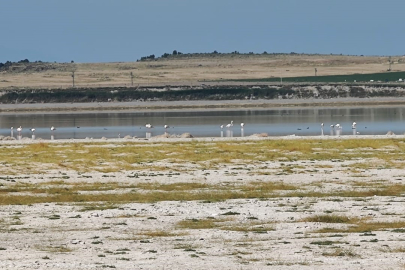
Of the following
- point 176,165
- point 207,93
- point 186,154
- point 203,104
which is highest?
point 207,93

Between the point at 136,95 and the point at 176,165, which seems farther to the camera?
the point at 136,95

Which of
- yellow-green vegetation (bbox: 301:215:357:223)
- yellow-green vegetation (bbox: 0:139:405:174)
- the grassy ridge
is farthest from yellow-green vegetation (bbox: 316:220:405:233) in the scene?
the grassy ridge

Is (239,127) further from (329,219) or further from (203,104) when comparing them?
(203,104)

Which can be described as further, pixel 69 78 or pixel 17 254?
pixel 69 78

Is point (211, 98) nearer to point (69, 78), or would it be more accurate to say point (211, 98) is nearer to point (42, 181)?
point (69, 78)

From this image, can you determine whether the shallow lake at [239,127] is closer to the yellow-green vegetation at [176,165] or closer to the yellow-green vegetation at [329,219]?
the yellow-green vegetation at [176,165]

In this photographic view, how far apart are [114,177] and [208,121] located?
49849 mm

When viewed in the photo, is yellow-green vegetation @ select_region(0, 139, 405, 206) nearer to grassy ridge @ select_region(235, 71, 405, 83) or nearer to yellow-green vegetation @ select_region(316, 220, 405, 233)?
yellow-green vegetation @ select_region(316, 220, 405, 233)

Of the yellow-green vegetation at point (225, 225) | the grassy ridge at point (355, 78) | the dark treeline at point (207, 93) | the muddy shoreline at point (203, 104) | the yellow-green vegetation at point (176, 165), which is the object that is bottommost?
the yellow-green vegetation at point (225, 225)

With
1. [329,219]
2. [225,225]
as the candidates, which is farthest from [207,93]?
[225,225]

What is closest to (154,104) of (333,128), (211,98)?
(211,98)

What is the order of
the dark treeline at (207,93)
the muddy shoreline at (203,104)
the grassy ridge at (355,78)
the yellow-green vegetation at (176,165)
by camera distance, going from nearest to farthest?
the yellow-green vegetation at (176,165)
the muddy shoreline at (203,104)
the dark treeline at (207,93)
the grassy ridge at (355,78)

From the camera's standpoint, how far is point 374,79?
541 ft

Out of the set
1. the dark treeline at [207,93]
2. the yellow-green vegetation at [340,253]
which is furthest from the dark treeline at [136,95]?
the yellow-green vegetation at [340,253]
